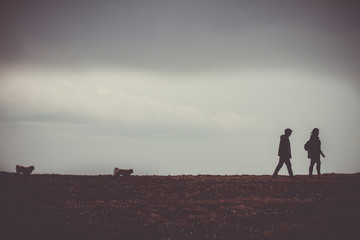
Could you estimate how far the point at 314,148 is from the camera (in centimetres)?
2597

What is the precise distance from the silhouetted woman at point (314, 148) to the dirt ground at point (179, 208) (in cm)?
201

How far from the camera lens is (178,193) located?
22031mm

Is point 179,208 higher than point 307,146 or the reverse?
the reverse

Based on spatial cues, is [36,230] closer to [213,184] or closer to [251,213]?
[251,213]

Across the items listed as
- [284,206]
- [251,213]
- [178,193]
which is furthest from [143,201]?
[284,206]

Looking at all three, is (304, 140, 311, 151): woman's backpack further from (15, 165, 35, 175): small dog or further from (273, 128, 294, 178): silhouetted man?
(15, 165, 35, 175): small dog

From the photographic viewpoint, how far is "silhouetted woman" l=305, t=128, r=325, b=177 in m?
25.9

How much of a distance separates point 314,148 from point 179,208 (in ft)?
42.0

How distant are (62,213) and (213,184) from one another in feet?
35.8

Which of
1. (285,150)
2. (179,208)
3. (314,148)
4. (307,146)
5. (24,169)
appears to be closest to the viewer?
(179,208)

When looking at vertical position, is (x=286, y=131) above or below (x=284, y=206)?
above

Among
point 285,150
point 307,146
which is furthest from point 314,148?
point 285,150

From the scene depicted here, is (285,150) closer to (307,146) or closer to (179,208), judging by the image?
(307,146)

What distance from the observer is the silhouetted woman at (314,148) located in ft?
85.1
